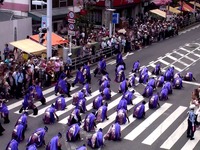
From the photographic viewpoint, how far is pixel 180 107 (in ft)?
73.6

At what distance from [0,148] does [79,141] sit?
315 cm

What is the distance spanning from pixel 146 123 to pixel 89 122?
3092mm

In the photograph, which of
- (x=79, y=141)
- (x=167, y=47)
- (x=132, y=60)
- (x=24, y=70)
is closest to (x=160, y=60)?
(x=132, y=60)

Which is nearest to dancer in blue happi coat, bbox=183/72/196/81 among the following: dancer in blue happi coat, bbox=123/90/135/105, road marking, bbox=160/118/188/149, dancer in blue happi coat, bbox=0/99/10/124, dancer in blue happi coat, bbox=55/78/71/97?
dancer in blue happi coat, bbox=123/90/135/105

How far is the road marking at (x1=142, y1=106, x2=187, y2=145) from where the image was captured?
708 inches

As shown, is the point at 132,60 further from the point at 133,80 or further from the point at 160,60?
the point at 133,80

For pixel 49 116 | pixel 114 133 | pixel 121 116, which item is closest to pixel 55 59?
pixel 49 116

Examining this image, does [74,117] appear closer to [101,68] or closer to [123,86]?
[123,86]

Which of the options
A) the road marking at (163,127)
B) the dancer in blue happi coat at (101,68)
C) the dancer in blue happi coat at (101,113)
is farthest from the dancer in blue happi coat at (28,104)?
the dancer in blue happi coat at (101,68)

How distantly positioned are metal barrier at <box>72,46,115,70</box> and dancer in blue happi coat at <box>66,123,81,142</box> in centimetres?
1177

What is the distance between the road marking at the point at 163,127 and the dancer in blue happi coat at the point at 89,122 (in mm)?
2288

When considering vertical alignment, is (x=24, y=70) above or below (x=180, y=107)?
above

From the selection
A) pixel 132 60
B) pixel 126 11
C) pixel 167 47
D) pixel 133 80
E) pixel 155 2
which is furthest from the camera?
pixel 155 2

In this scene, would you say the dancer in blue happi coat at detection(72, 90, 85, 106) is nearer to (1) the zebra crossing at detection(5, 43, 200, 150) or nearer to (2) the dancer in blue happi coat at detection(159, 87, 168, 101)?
(1) the zebra crossing at detection(5, 43, 200, 150)
